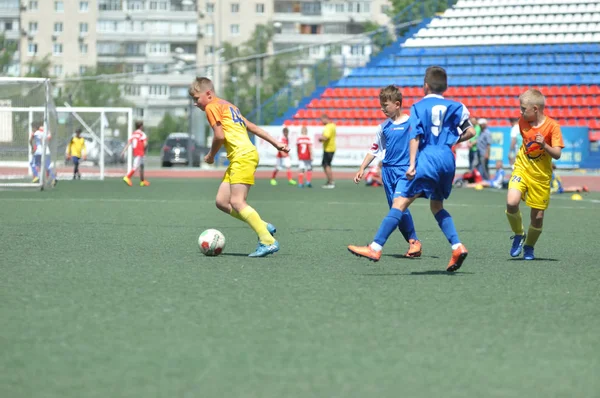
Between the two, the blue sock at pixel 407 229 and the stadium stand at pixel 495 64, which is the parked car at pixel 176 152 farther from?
the blue sock at pixel 407 229

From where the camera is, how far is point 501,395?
4.60 meters

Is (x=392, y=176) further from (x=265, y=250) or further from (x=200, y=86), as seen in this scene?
(x=200, y=86)

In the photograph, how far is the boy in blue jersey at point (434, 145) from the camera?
29.5ft

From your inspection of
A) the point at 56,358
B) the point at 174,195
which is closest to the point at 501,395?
the point at 56,358

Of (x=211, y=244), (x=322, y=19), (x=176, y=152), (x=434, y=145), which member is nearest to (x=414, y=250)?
(x=434, y=145)

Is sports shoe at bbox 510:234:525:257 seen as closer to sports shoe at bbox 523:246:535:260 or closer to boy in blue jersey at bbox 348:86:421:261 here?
sports shoe at bbox 523:246:535:260

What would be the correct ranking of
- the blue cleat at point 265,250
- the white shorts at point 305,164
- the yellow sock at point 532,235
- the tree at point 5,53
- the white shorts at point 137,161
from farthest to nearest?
the tree at point 5,53, the white shorts at point 305,164, the white shorts at point 137,161, the yellow sock at point 532,235, the blue cleat at point 265,250

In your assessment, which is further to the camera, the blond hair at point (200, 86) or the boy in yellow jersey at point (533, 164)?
the blond hair at point (200, 86)

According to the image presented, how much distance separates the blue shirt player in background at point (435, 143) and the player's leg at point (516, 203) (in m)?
1.33

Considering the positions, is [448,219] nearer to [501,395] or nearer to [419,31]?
[501,395]

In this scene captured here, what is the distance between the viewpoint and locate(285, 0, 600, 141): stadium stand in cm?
4075

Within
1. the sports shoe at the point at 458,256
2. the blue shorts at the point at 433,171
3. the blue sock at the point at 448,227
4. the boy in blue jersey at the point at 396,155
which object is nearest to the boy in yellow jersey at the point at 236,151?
the boy in blue jersey at the point at 396,155

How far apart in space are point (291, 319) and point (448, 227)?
293cm

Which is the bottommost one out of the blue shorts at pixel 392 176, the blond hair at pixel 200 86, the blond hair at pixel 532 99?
the blue shorts at pixel 392 176
